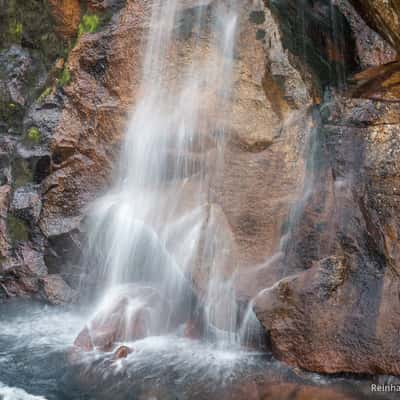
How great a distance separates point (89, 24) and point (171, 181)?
2754 mm

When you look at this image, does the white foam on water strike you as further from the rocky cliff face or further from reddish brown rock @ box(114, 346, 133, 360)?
the rocky cliff face

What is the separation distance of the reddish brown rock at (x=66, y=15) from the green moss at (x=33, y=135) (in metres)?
1.55

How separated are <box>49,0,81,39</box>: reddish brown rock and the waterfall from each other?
1375mm

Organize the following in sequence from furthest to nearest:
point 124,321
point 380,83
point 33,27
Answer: point 33,27 → point 124,321 → point 380,83

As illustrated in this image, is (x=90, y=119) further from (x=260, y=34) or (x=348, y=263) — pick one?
(x=348, y=263)

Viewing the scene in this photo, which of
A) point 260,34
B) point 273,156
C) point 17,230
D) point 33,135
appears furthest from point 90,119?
point 273,156

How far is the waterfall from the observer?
5754 mm

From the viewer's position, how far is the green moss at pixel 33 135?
7.06 meters

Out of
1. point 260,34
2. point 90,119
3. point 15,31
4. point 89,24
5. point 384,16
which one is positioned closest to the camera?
point 384,16

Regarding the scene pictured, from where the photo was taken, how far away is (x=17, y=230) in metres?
6.97

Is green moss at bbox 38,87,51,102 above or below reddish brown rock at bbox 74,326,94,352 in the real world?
above

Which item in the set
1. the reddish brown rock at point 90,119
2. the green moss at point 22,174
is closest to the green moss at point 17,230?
the reddish brown rock at point 90,119

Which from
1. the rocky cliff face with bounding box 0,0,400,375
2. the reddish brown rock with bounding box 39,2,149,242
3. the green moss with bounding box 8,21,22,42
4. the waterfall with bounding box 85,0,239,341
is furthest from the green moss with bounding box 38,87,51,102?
the waterfall with bounding box 85,0,239,341

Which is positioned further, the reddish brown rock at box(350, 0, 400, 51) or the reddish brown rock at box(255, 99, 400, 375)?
the reddish brown rock at box(255, 99, 400, 375)
